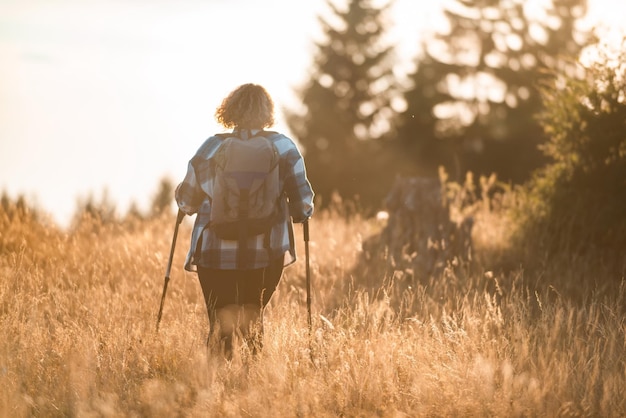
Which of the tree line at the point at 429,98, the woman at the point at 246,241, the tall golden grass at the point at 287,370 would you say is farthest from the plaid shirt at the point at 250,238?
the tree line at the point at 429,98

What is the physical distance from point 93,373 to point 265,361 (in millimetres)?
1195

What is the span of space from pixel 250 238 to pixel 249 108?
3.06 ft

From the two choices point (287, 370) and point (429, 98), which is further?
point (429, 98)

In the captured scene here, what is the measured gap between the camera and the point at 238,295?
19.4 feet

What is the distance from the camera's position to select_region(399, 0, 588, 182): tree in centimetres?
3066

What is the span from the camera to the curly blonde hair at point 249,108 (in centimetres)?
590

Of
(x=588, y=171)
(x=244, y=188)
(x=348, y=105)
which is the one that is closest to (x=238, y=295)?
(x=244, y=188)

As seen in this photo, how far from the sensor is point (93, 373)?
571cm

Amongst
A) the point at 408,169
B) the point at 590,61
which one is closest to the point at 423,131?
the point at 408,169

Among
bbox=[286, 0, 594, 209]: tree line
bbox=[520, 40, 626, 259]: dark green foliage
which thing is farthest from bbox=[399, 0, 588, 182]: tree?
bbox=[520, 40, 626, 259]: dark green foliage

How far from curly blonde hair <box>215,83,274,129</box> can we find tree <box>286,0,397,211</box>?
23453 millimetres

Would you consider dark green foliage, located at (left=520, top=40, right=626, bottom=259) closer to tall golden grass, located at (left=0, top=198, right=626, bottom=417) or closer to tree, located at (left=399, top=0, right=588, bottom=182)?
tall golden grass, located at (left=0, top=198, right=626, bottom=417)

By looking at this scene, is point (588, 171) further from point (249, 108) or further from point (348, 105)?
point (348, 105)

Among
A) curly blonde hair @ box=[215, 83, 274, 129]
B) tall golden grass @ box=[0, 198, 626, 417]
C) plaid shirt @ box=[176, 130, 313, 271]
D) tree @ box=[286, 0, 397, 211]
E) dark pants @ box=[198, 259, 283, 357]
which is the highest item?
tree @ box=[286, 0, 397, 211]
